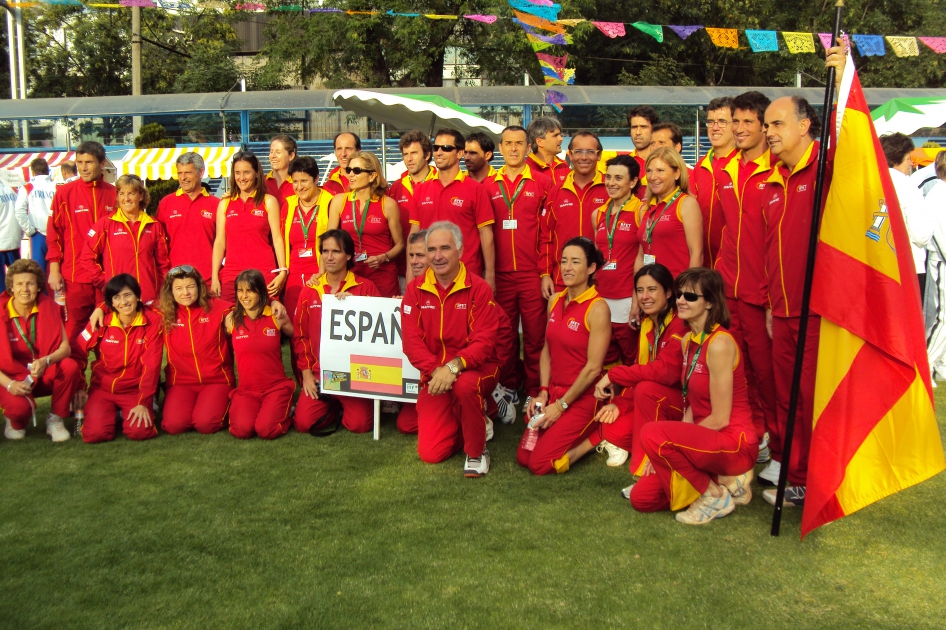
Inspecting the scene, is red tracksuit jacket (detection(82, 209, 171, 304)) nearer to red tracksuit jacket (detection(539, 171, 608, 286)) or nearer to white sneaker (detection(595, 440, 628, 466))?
red tracksuit jacket (detection(539, 171, 608, 286))

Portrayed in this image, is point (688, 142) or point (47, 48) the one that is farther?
point (47, 48)

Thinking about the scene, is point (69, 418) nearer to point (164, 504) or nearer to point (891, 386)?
point (164, 504)

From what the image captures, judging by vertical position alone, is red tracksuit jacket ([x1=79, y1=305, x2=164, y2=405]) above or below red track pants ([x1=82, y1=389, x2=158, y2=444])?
above

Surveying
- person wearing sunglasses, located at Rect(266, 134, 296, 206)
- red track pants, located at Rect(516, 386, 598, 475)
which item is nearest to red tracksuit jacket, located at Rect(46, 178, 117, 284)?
person wearing sunglasses, located at Rect(266, 134, 296, 206)

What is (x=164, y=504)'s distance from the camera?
463 cm

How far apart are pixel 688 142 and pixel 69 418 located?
56.6ft

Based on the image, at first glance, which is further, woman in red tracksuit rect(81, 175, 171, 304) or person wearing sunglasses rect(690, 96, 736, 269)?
woman in red tracksuit rect(81, 175, 171, 304)

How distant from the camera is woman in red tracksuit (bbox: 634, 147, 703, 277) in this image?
523 cm

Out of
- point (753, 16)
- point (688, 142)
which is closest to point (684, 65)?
point (753, 16)

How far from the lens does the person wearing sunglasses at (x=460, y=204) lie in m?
6.20

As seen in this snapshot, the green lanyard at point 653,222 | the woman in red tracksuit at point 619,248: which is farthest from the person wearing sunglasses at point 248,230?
the green lanyard at point 653,222

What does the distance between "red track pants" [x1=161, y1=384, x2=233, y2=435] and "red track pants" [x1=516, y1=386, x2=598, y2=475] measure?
226 cm

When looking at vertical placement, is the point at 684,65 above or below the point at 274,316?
above

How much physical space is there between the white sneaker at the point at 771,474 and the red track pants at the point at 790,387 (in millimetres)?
264
